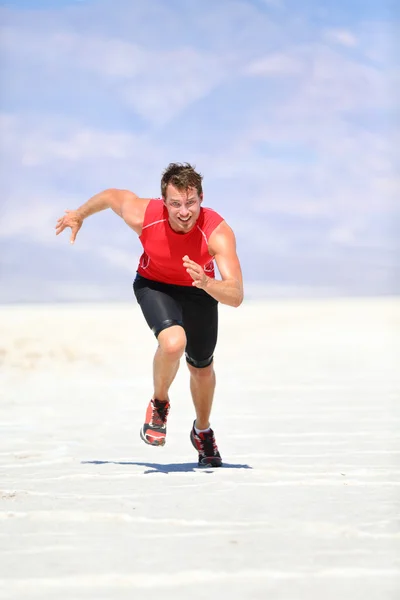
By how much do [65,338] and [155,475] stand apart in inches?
530

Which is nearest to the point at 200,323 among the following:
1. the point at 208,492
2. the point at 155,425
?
the point at 155,425

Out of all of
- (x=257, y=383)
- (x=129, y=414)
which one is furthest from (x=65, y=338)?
(x=129, y=414)

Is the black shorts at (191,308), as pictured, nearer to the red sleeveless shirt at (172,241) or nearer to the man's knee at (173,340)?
the red sleeveless shirt at (172,241)

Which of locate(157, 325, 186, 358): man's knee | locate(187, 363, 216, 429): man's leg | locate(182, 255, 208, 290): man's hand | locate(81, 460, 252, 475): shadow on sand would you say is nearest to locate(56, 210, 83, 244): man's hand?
locate(157, 325, 186, 358): man's knee

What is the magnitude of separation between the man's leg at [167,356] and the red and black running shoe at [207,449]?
0.49 metres

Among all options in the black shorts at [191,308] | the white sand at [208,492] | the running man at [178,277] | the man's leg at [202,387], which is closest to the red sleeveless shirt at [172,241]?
the running man at [178,277]

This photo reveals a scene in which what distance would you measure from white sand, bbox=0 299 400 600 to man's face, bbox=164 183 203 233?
5.20 ft

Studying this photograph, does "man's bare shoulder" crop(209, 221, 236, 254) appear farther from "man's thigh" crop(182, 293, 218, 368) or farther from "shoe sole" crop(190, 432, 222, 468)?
"shoe sole" crop(190, 432, 222, 468)

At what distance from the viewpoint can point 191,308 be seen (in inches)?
251

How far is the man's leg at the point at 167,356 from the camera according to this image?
5.91 m

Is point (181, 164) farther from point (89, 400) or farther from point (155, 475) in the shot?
point (89, 400)

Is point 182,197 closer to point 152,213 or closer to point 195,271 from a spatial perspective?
point 152,213

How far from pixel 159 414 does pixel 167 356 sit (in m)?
0.48

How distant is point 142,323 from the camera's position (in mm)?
23656
